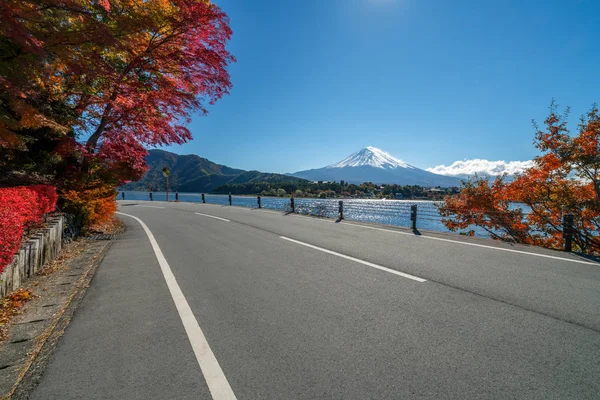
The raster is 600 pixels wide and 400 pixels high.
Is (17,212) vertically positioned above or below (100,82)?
below

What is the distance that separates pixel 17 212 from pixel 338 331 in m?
5.43

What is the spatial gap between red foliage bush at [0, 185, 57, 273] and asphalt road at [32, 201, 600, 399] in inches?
48.8

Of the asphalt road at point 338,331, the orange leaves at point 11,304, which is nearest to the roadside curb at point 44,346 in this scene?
the asphalt road at point 338,331

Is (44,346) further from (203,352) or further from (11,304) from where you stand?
(203,352)

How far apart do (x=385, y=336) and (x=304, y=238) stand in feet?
18.4

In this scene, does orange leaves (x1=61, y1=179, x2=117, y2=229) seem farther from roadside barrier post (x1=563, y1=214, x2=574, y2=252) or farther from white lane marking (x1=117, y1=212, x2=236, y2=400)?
roadside barrier post (x1=563, y1=214, x2=574, y2=252)

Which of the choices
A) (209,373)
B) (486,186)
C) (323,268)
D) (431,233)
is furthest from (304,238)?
(486,186)

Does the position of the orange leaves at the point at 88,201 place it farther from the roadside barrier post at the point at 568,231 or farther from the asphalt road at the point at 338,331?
the roadside barrier post at the point at 568,231

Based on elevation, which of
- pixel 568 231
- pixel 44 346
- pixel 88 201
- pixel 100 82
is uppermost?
pixel 100 82

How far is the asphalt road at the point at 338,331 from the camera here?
222 centimetres

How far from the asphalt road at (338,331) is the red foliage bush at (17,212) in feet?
4.07

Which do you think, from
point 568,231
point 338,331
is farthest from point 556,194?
point 338,331

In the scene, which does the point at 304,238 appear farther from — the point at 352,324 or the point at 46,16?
the point at 46,16

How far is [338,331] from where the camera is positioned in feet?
9.88
